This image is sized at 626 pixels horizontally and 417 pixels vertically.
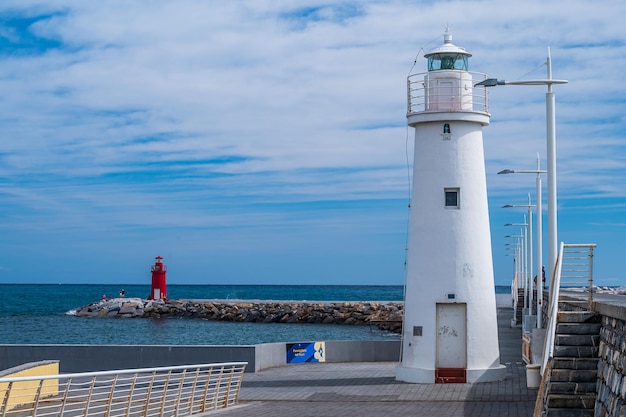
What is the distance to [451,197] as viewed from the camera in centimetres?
2225

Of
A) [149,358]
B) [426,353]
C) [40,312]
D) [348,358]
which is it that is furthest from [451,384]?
[40,312]

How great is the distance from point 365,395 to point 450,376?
2.91 m

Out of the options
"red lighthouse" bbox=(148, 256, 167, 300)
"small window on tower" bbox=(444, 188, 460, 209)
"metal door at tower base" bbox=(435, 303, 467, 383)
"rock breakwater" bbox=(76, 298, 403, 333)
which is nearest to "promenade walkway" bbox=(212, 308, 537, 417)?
"metal door at tower base" bbox=(435, 303, 467, 383)

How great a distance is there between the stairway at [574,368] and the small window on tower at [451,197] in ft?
26.2

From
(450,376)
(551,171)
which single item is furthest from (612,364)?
(450,376)

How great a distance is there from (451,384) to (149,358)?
26.4 ft

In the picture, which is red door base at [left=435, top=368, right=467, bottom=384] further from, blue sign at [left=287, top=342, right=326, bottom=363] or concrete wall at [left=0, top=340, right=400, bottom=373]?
blue sign at [left=287, top=342, right=326, bottom=363]

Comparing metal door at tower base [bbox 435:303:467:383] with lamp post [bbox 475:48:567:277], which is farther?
metal door at tower base [bbox 435:303:467:383]

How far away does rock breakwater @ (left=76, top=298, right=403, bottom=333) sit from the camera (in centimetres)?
7100

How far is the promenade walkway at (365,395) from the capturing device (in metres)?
17.2

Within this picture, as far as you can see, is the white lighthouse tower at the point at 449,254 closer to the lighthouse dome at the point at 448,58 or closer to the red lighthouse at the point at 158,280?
the lighthouse dome at the point at 448,58

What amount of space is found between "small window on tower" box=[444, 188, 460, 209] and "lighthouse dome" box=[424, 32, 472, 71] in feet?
10.2

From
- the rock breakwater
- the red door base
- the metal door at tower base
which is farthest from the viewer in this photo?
the rock breakwater

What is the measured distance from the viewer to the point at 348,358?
2688 centimetres
